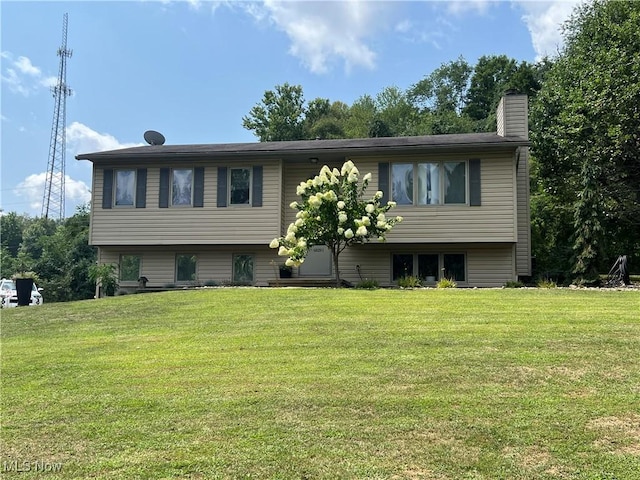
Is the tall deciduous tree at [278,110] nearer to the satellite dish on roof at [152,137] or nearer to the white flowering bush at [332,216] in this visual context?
the satellite dish on roof at [152,137]

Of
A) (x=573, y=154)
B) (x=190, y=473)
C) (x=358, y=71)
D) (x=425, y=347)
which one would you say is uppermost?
(x=358, y=71)

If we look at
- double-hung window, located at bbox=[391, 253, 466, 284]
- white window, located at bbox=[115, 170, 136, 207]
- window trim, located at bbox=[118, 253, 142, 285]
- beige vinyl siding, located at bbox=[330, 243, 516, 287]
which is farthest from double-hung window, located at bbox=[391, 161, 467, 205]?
window trim, located at bbox=[118, 253, 142, 285]

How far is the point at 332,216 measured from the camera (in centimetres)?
1309

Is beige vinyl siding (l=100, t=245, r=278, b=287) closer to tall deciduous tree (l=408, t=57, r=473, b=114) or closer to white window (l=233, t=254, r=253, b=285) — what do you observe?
white window (l=233, t=254, r=253, b=285)

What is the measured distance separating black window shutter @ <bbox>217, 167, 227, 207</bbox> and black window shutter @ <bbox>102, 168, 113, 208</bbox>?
369 centimetres

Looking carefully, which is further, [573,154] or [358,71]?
[358,71]

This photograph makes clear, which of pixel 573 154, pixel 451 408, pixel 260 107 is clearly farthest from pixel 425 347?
pixel 260 107

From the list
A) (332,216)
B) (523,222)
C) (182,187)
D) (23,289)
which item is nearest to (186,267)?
(182,187)

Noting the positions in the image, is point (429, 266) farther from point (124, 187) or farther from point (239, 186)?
point (124, 187)

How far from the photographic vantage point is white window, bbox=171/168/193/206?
16531mm

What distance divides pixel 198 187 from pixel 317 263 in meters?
4.62

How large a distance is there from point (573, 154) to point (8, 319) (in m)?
21.2

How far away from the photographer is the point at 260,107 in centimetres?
4575

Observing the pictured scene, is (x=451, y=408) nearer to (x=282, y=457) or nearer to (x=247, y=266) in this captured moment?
(x=282, y=457)
